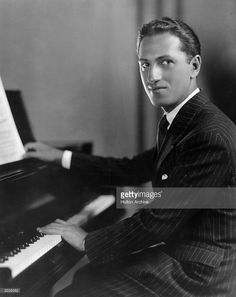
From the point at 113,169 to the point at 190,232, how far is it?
675mm

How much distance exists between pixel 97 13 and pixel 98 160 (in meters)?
1.06

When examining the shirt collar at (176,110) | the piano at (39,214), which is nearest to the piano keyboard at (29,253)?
the piano at (39,214)

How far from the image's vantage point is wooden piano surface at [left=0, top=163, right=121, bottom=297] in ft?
4.10

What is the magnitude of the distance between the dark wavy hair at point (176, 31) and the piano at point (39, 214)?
0.74 m

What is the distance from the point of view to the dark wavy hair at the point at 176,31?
4.78ft

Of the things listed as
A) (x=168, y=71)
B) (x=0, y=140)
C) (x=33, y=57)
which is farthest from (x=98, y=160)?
(x=33, y=57)

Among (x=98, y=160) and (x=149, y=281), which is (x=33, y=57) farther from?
(x=149, y=281)

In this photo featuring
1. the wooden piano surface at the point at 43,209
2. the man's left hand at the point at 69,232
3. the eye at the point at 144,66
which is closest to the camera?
the wooden piano surface at the point at 43,209

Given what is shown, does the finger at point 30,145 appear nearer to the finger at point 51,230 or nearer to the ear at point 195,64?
the finger at point 51,230

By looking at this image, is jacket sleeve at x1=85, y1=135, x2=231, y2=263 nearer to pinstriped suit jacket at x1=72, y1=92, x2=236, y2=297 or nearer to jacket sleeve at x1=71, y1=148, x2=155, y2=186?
pinstriped suit jacket at x1=72, y1=92, x2=236, y2=297

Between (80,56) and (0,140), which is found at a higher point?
(80,56)

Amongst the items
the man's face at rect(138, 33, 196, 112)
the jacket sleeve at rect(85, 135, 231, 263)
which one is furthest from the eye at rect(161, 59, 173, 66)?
the jacket sleeve at rect(85, 135, 231, 263)

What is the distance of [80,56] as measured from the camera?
101 inches

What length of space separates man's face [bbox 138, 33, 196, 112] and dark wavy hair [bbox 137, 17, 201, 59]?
0.02m
